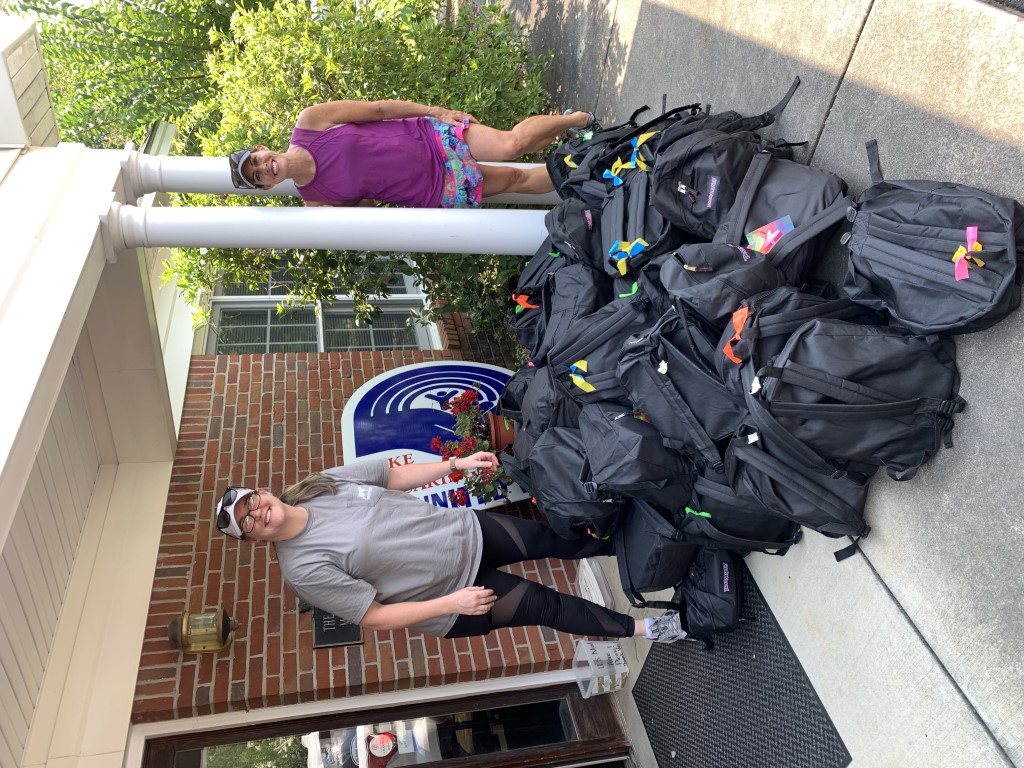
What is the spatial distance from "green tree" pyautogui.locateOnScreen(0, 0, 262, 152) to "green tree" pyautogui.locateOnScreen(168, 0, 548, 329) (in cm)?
220

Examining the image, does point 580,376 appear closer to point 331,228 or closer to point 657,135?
point 657,135

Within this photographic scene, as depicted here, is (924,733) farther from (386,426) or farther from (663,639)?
(386,426)

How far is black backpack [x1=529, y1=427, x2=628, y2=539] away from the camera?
3582 millimetres

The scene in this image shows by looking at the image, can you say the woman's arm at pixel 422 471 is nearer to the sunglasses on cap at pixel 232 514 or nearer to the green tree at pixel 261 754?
the sunglasses on cap at pixel 232 514

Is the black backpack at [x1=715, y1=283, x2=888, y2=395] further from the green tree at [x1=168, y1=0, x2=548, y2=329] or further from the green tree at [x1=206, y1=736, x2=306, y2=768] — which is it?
the green tree at [x1=206, y1=736, x2=306, y2=768]

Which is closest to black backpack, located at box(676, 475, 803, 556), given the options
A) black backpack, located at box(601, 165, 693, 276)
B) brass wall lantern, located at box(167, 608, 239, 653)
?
black backpack, located at box(601, 165, 693, 276)

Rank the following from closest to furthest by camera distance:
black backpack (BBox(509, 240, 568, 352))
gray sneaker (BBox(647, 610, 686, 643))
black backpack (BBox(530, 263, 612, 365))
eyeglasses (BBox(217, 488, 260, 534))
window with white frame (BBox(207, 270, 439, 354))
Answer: eyeglasses (BBox(217, 488, 260, 534)), black backpack (BBox(530, 263, 612, 365)), gray sneaker (BBox(647, 610, 686, 643)), black backpack (BBox(509, 240, 568, 352)), window with white frame (BBox(207, 270, 439, 354))

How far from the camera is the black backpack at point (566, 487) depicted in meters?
3.58

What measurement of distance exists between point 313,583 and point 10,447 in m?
1.29

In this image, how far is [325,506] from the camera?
3490 millimetres

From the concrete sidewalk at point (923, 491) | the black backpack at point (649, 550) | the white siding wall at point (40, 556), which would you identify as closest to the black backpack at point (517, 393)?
the black backpack at point (649, 550)

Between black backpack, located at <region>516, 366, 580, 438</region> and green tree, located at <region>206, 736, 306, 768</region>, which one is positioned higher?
black backpack, located at <region>516, 366, 580, 438</region>

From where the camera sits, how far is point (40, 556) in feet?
13.4

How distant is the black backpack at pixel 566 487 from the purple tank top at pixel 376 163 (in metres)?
1.68
